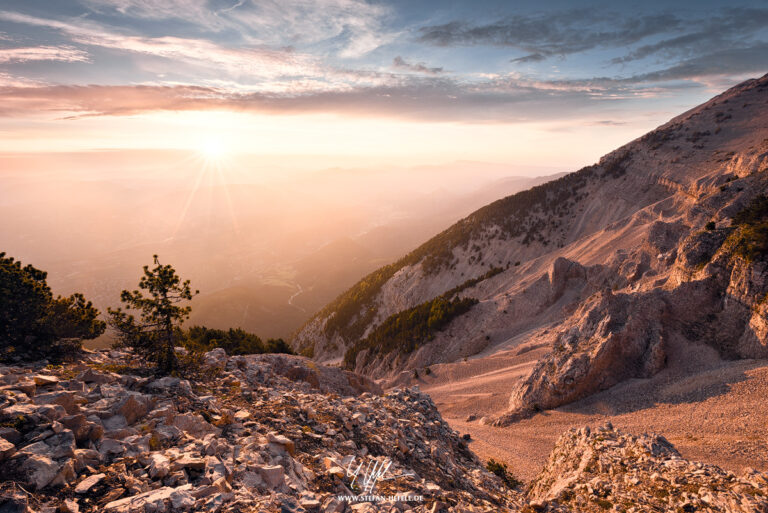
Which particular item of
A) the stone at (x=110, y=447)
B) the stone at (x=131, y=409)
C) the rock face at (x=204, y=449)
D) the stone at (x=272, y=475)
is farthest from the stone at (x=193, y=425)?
the stone at (x=272, y=475)

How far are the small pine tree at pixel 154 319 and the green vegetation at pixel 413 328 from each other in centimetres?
4573

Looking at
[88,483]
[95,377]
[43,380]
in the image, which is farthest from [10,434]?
[95,377]

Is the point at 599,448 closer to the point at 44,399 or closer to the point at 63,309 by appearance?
the point at 44,399

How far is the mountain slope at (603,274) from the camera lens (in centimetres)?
2775

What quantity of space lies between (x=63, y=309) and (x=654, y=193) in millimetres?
90670

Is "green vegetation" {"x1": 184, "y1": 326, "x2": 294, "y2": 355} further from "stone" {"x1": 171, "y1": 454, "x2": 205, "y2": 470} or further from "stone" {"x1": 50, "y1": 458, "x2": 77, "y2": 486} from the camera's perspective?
"stone" {"x1": 50, "y1": 458, "x2": 77, "y2": 486}

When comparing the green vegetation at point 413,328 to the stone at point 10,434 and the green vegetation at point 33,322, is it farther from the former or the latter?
the stone at point 10,434

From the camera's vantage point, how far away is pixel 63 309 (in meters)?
18.8

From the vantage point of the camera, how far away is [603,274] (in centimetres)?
4934

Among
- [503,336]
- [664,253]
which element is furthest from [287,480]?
[664,253]

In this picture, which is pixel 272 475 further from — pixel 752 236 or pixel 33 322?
pixel 752 236
